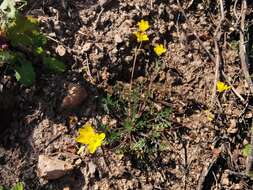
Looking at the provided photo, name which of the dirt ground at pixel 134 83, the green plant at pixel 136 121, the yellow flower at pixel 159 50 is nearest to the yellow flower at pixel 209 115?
the dirt ground at pixel 134 83

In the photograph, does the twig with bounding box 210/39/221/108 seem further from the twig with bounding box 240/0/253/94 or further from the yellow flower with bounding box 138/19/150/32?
the yellow flower with bounding box 138/19/150/32

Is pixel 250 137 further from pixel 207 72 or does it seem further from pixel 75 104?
pixel 75 104

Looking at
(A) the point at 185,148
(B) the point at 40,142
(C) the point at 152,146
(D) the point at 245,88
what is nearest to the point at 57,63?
(B) the point at 40,142

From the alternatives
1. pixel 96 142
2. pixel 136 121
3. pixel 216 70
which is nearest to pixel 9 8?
pixel 96 142

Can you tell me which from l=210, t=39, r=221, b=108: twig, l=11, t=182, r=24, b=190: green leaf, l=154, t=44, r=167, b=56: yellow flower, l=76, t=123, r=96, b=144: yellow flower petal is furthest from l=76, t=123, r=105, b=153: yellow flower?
l=210, t=39, r=221, b=108: twig

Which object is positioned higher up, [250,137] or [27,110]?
[27,110]

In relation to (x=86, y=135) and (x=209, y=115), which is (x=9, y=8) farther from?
(x=209, y=115)

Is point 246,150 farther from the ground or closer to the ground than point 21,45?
closer to the ground

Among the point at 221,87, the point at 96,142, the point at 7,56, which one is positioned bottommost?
the point at 96,142
